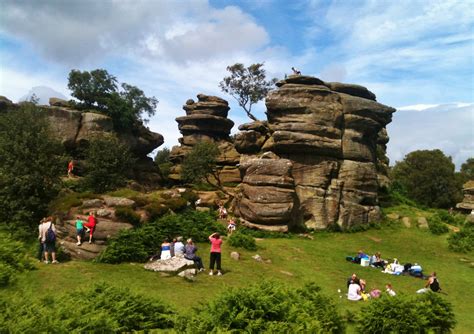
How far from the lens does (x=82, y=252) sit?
2167 centimetres

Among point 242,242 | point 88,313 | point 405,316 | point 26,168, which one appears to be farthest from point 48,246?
point 405,316

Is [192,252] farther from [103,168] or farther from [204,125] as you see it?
[204,125]

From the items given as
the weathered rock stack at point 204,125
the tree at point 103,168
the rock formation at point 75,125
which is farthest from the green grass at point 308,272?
the weathered rock stack at point 204,125

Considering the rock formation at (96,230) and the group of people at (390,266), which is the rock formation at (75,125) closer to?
the rock formation at (96,230)

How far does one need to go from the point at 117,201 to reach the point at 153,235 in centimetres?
367

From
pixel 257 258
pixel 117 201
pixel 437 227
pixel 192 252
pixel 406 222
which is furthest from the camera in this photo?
pixel 406 222

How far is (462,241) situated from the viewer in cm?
3206

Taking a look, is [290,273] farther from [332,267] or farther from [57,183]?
[57,183]

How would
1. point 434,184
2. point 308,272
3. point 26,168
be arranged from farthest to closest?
point 434,184 → point 26,168 → point 308,272

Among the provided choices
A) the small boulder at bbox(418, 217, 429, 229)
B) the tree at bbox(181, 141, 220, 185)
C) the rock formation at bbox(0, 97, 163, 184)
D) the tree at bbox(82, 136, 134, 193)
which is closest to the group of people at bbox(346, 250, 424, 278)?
the small boulder at bbox(418, 217, 429, 229)

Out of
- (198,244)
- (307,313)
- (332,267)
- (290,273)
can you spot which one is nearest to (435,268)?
(332,267)

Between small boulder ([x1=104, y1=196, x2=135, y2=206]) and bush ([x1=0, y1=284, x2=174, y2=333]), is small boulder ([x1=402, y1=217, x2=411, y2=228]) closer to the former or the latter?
small boulder ([x1=104, y1=196, x2=135, y2=206])

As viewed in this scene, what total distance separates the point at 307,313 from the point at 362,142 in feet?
105

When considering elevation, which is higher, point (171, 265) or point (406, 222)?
point (406, 222)
